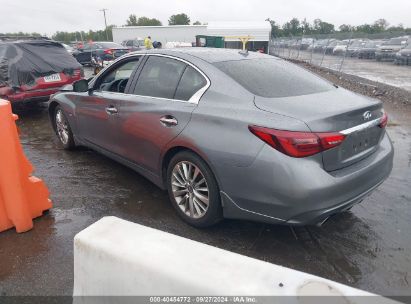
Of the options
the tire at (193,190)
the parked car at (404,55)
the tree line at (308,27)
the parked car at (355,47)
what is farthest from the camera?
the tree line at (308,27)

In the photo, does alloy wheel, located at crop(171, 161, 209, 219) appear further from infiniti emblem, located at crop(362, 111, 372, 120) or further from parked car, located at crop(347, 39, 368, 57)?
parked car, located at crop(347, 39, 368, 57)

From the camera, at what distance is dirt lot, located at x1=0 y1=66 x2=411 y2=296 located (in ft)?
8.89

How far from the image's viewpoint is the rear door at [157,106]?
3252mm

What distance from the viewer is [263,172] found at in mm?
2605

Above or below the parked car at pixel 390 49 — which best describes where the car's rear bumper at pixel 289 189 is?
above

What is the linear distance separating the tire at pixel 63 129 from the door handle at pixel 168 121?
2474mm

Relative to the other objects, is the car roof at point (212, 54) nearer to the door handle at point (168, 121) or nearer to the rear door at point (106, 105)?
the rear door at point (106, 105)

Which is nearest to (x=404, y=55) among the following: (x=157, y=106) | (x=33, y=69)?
(x=33, y=69)

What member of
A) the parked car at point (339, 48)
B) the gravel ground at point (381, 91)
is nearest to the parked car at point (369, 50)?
the parked car at point (339, 48)

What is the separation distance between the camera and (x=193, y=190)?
10.6ft

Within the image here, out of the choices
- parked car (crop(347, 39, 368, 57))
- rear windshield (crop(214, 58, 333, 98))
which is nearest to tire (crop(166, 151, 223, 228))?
rear windshield (crop(214, 58, 333, 98))

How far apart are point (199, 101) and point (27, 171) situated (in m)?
1.76

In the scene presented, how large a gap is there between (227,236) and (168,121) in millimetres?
1188

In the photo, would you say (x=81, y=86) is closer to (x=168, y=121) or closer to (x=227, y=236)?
(x=168, y=121)
